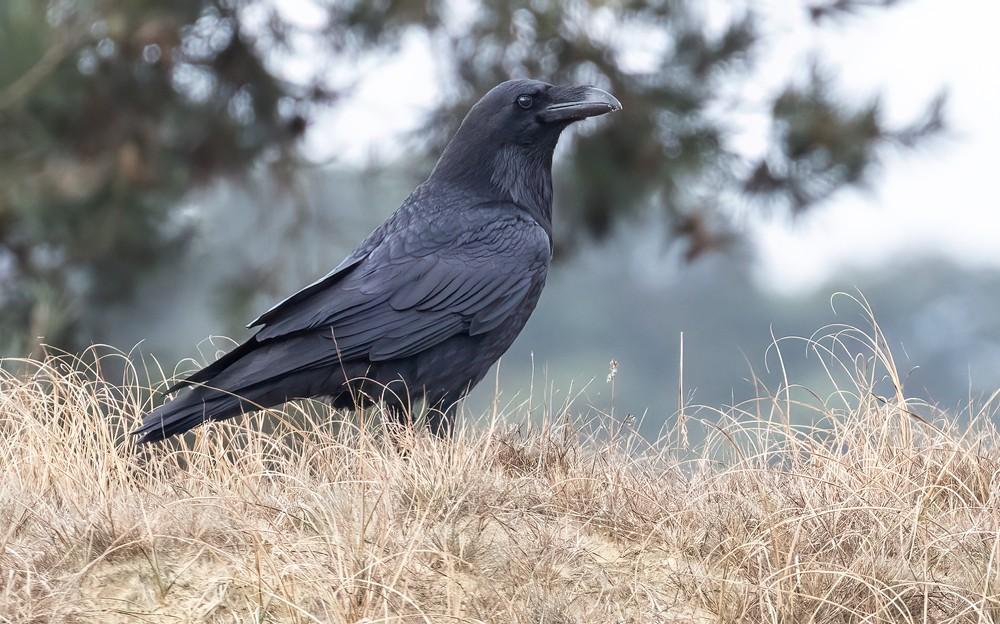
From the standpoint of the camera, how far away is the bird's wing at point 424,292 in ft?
16.6

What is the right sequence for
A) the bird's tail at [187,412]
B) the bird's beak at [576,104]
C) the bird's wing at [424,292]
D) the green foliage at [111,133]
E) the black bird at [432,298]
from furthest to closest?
1. the green foliage at [111,133]
2. the bird's beak at [576,104]
3. the bird's wing at [424,292]
4. the black bird at [432,298]
5. the bird's tail at [187,412]

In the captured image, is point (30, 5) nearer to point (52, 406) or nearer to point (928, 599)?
point (52, 406)

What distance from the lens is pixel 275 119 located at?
912cm

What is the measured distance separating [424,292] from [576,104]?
1.14 metres

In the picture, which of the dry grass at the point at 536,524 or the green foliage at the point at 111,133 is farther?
the green foliage at the point at 111,133

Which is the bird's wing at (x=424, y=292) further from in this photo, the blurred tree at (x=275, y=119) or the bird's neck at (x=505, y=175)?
the blurred tree at (x=275, y=119)

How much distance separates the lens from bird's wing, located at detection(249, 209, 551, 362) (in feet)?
16.6

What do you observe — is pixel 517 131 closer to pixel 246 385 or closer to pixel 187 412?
pixel 246 385

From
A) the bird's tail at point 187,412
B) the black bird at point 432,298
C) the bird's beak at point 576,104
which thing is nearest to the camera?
the bird's tail at point 187,412

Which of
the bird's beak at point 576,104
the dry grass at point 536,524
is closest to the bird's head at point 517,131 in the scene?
the bird's beak at point 576,104

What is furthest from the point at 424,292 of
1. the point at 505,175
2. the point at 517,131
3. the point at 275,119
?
the point at 275,119

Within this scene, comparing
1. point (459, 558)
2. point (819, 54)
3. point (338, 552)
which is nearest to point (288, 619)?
point (338, 552)

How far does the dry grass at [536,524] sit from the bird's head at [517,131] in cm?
141

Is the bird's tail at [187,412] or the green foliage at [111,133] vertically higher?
the green foliage at [111,133]
